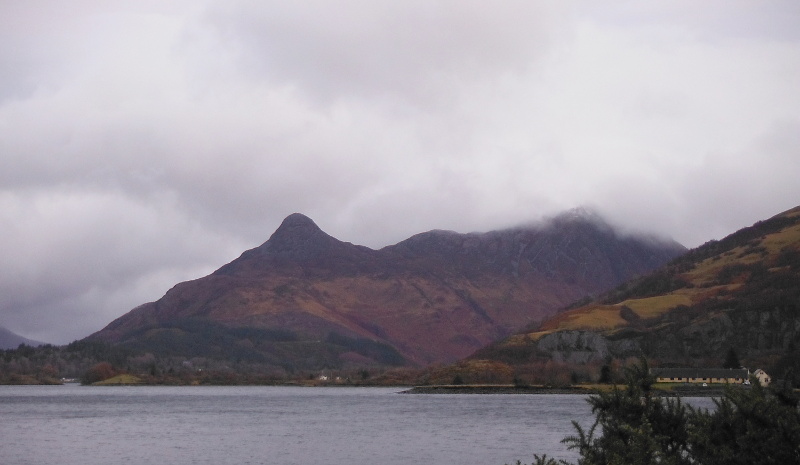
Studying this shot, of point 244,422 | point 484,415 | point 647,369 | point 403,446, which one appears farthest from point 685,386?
point 647,369

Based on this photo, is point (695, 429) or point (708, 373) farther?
point (708, 373)

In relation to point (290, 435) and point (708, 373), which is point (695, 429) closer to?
point (290, 435)

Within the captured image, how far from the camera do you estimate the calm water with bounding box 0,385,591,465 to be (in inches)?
3150

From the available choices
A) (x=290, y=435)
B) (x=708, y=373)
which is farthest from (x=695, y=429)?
(x=708, y=373)

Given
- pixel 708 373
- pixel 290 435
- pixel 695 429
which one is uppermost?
pixel 708 373

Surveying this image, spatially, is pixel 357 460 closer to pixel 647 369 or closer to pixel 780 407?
pixel 647 369

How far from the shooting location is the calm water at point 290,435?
80.0 metres

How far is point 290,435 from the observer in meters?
103

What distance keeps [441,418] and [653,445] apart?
96060 mm

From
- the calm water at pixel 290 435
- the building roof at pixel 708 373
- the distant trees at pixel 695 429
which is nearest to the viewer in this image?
the distant trees at pixel 695 429

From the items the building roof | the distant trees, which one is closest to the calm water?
the distant trees

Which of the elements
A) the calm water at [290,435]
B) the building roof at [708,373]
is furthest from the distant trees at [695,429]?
the building roof at [708,373]

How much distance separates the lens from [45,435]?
346 ft

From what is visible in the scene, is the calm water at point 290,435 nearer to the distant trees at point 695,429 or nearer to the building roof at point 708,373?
the distant trees at point 695,429
